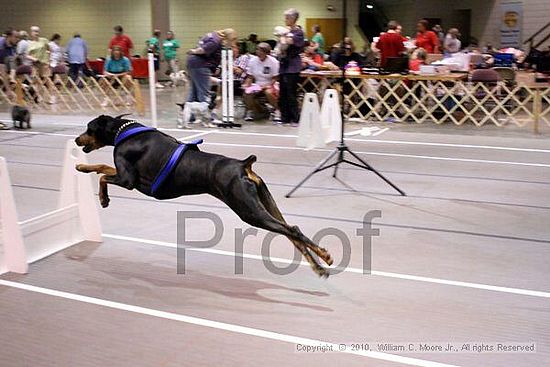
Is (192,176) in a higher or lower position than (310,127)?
higher

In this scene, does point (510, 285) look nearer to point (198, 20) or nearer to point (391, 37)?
point (391, 37)

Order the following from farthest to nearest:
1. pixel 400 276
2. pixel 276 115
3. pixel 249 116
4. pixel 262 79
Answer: pixel 249 116 < pixel 276 115 < pixel 262 79 < pixel 400 276

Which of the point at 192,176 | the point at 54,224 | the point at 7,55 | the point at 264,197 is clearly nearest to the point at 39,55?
the point at 7,55

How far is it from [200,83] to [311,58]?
2.75 m

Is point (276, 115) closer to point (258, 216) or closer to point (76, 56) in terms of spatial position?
point (76, 56)

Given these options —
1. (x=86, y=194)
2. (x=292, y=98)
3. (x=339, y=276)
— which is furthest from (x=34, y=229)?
(x=292, y=98)

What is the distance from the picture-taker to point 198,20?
21.1 m

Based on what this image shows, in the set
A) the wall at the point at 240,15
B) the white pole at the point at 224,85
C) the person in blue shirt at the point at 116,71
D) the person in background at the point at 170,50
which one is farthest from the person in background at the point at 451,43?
the wall at the point at 240,15

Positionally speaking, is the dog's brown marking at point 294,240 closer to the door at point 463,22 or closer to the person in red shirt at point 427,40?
the person in red shirt at point 427,40

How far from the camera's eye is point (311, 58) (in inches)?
456

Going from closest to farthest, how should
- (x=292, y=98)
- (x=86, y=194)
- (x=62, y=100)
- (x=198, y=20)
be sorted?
(x=86, y=194) < (x=292, y=98) < (x=62, y=100) < (x=198, y=20)

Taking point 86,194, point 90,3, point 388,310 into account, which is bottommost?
point 388,310

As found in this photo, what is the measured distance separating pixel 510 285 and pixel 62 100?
11326mm

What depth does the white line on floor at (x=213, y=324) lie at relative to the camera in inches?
109
